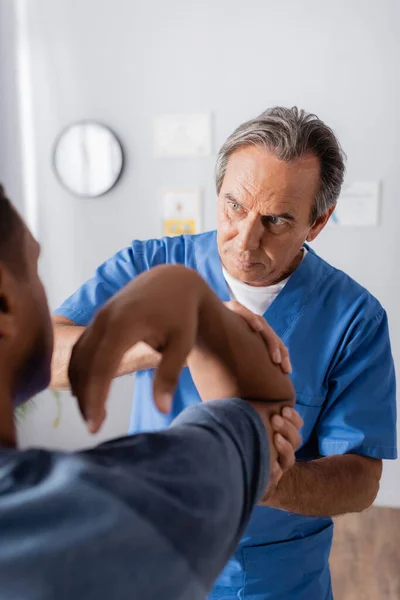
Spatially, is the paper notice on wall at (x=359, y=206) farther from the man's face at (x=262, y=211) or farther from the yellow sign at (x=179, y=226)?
the man's face at (x=262, y=211)

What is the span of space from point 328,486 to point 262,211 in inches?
19.3

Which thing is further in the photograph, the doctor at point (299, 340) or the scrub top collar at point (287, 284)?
the scrub top collar at point (287, 284)

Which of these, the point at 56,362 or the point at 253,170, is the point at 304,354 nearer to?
the point at 253,170

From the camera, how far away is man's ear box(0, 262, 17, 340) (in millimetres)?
463

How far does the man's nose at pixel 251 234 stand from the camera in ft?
4.06

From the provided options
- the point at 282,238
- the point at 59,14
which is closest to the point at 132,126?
the point at 59,14

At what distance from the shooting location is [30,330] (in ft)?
1.59

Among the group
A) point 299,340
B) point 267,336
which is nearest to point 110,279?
point 299,340

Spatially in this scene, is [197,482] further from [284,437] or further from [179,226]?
[179,226]

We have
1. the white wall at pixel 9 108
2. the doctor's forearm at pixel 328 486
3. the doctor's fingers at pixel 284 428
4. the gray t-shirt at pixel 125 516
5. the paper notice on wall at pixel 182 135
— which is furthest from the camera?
the white wall at pixel 9 108

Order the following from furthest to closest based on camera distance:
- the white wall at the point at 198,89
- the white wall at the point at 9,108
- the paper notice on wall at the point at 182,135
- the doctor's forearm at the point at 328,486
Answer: the white wall at the point at 9,108
the paper notice on wall at the point at 182,135
the white wall at the point at 198,89
the doctor's forearm at the point at 328,486

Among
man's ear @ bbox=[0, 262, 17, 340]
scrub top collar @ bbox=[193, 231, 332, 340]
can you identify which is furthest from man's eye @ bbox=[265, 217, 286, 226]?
man's ear @ bbox=[0, 262, 17, 340]

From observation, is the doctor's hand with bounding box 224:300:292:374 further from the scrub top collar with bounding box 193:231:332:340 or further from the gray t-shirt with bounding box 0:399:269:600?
the scrub top collar with bounding box 193:231:332:340

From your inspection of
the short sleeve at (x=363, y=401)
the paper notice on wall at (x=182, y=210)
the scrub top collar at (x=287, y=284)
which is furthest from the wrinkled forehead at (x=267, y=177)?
the paper notice on wall at (x=182, y=210)
